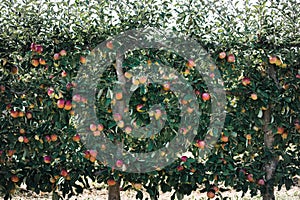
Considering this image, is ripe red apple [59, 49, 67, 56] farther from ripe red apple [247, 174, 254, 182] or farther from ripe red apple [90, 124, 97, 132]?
ripe red apple [247, 174, 254, 182]

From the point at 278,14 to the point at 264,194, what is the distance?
1.24 metres

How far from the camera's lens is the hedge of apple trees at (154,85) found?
9.91 ft

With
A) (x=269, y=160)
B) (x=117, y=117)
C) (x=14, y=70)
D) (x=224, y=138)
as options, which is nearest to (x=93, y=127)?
(x=117, y=117)

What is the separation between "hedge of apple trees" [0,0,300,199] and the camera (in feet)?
9.91

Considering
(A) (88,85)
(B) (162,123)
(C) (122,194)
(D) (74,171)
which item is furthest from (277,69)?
(C) (122,194)

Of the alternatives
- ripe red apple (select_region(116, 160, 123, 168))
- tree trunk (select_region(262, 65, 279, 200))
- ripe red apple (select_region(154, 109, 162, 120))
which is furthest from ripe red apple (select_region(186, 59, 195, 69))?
ripe red apple (select_region(116, 160, 123, 168))

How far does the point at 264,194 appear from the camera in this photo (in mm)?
3242

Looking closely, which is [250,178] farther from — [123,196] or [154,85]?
[123,196]

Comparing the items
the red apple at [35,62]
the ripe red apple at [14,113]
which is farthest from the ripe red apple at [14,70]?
the ripe red apple at [14,113]

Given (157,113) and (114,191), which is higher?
(157,113)

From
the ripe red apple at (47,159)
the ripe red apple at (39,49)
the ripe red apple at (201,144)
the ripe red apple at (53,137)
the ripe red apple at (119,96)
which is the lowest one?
the ripe red apple at (47,159)

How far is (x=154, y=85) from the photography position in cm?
294

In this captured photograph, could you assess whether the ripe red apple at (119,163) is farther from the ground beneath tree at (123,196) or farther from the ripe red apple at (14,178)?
the ground beneath tree at (123,196)

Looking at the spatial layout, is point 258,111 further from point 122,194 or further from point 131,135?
point 122,194
